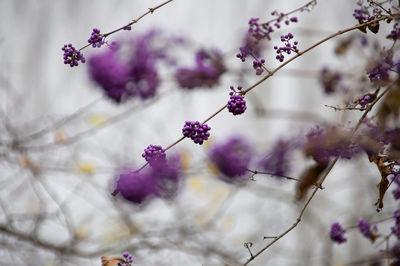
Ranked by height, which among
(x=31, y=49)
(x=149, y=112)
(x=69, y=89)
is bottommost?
(x=149, y=112)

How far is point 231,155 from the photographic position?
0.80 m

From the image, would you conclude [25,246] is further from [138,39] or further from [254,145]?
[254,145]

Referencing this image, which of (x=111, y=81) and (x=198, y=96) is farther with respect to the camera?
(x=198, y=96)

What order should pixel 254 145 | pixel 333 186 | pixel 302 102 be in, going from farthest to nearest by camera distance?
pixel 302 102, pixel 333 186, pixel 254 145

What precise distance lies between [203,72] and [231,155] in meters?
0.31

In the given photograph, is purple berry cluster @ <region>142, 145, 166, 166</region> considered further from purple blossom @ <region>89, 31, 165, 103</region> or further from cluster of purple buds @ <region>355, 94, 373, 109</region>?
purple blossom @ <region>89, 31, 165, 103</region>

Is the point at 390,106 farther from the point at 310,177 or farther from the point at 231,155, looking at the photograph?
the point at 231,155

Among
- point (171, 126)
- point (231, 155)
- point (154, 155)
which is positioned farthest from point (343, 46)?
point (171, 126)

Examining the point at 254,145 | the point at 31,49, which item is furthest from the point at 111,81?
the point at 31,49

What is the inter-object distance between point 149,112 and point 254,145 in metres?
1.19

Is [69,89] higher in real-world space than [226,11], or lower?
lower

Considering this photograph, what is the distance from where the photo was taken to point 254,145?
829 mm

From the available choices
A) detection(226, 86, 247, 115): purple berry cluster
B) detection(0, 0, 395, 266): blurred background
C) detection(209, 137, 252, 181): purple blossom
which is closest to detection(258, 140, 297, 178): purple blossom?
detection(209, 137, 252, 181): purple blossom

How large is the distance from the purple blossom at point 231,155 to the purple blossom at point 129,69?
0.78 feet
